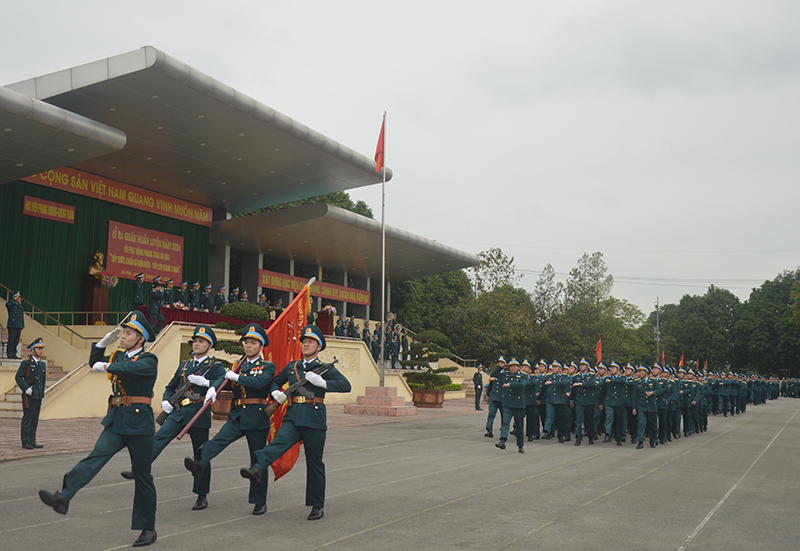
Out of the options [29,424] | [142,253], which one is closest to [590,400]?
[29,424]

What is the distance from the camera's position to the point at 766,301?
75.6 metres

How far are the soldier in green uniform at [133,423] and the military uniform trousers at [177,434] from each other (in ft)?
3.48

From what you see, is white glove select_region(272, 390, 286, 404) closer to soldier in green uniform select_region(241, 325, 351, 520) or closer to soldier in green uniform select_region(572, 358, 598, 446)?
soldier in green uniform select_region(241, 325, 351, 520)

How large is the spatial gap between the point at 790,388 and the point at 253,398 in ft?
208

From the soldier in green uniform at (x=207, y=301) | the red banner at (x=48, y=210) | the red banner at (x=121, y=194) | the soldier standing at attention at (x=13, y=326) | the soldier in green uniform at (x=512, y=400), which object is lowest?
the soldier in green uniform at (x=512, y=400)

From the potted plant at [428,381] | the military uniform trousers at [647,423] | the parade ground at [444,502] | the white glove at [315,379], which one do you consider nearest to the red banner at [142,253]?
the potted plant at [428,381]

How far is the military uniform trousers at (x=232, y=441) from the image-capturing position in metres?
6.50

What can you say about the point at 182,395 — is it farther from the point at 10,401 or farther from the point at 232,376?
the point at 10,401

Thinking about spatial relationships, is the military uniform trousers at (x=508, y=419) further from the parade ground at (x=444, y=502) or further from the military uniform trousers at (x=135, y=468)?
the military uniform trousers at (x=135, y=468)

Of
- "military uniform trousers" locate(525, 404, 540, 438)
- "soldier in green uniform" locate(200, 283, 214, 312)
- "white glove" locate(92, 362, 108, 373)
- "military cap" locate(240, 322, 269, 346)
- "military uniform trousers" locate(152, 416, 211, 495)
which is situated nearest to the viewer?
"white glove" locate(92, 362, 108, 373)

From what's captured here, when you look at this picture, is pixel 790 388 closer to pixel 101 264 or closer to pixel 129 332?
pixel 101 264

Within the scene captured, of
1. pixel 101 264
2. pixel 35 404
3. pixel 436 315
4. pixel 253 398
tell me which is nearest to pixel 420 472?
pixel 253 398

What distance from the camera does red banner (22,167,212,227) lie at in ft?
88.7

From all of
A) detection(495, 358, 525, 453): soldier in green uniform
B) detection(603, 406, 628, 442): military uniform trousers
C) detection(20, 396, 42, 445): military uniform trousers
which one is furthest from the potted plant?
detection(20, 396, 42, 445): military uniform trousers
